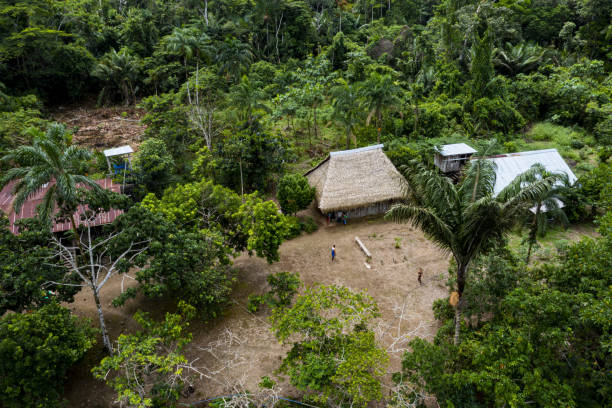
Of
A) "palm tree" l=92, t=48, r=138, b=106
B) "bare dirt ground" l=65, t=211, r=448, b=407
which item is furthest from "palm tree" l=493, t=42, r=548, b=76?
"palm tree" l=92, t=48, r=138, b=106

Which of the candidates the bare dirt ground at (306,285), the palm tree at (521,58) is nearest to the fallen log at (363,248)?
the bare dirt ground at (306,285)

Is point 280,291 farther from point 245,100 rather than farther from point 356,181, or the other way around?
point 245,100

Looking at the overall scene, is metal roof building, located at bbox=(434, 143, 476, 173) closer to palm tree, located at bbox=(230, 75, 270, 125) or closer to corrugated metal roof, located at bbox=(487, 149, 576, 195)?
corrugated metal roof, located at bbox=(487, 149, 576, 195)

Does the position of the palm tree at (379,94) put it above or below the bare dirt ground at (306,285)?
above

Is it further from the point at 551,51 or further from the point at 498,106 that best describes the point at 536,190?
the point at 551,51

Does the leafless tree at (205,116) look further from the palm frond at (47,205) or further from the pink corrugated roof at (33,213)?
the palm frond at (47,205)

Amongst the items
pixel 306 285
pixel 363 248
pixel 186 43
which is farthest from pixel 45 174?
pixel 186 43
